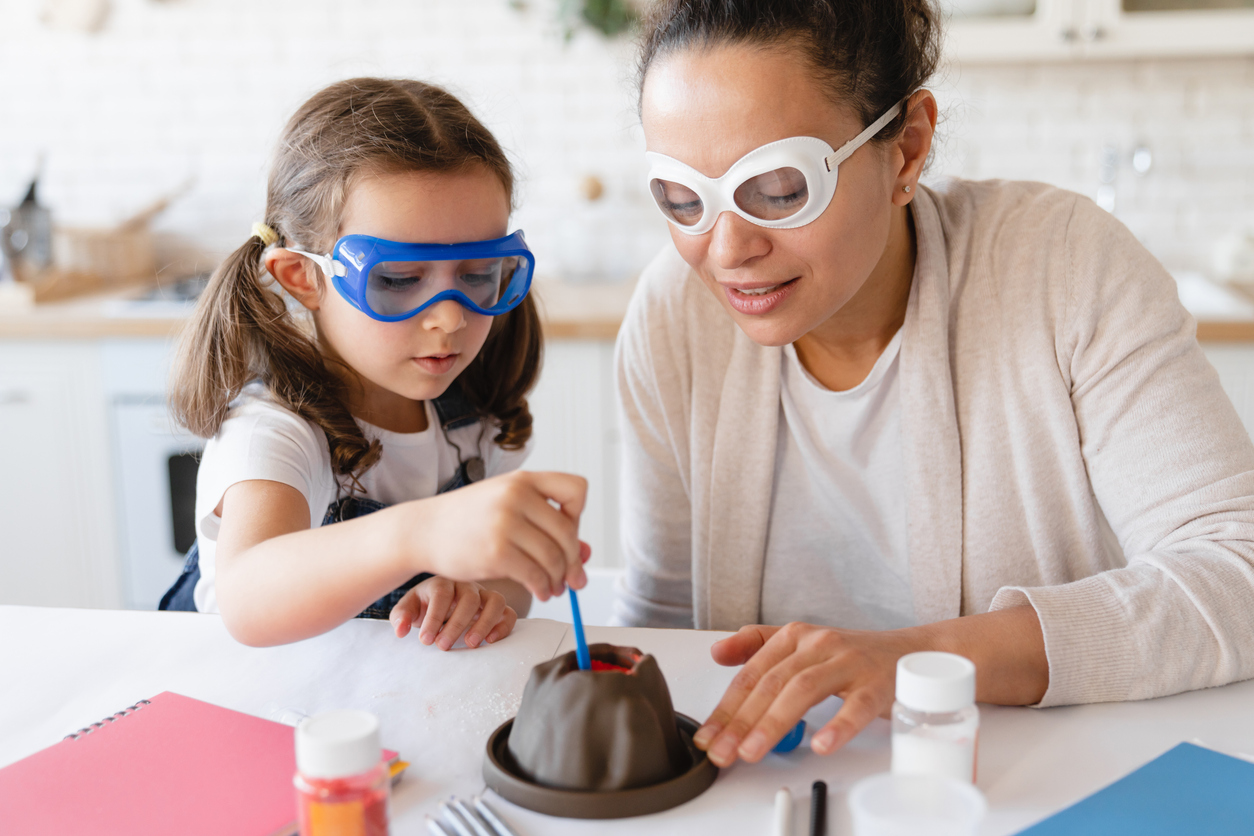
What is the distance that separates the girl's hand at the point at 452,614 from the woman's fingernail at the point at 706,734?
0.35 metres

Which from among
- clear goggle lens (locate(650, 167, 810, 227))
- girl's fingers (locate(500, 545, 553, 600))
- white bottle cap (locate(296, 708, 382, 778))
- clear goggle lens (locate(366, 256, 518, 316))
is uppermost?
clear goggle lens (locate(650, 167, 810, 227))

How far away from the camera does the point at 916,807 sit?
763mm

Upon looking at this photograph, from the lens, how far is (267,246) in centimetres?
Answer: 152

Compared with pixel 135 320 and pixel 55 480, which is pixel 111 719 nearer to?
pixel 135 320

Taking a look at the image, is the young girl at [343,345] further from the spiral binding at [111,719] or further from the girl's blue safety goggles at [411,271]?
the spiral binding at [111,719]

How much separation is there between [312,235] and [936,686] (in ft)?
3.29

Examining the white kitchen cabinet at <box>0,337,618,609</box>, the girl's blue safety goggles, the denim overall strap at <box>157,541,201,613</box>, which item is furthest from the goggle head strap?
the white kitchen cabinet at <box>0,337,618,609</box>

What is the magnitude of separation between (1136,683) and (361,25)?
3.15 m

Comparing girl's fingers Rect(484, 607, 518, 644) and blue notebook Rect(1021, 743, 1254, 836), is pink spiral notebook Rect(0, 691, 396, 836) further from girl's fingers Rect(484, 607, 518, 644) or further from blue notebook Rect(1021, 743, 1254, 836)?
blue notebook Rect(1021, 743, 1254, 836)

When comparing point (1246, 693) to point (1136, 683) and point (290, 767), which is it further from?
point (290, 767)

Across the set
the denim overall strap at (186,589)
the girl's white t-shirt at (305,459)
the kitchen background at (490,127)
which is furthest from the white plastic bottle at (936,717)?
the kitchen background at (490,127)

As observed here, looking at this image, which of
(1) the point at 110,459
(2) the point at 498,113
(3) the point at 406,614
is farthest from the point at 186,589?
(2) the point at 498,113

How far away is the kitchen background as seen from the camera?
9.65 ft

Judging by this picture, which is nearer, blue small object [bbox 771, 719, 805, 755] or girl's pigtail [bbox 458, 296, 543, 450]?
blue small object [bbox 771, 719, 805, 755]
